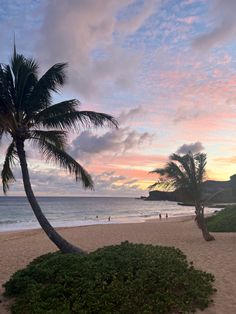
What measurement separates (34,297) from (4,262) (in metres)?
8.85

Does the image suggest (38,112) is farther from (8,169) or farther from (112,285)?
(112,285)

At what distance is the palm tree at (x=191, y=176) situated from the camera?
20.6 metres

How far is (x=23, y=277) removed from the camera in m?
9.59

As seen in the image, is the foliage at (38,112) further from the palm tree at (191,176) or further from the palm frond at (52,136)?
the palm tree at (191,176)

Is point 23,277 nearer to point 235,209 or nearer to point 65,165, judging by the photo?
point 65,165

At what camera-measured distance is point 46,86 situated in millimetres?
13336

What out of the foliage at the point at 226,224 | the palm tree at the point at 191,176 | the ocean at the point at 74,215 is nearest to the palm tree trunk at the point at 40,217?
the palm tree at the point at 191,176

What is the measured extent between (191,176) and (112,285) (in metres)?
13.2

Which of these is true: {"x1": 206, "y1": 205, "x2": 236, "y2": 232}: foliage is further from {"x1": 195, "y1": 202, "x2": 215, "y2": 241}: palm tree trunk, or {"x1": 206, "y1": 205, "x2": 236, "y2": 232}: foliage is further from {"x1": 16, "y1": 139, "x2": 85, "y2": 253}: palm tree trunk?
{"x1": 16, "y1": 139, "x2": 85, "y2": 253}: palm tree trunk

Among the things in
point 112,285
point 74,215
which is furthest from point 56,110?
point 74,215

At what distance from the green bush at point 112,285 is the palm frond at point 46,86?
5.88 m

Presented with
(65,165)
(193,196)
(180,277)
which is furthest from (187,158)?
(180,277)

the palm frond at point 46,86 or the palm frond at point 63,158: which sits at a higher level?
the palm frond at point 46,86

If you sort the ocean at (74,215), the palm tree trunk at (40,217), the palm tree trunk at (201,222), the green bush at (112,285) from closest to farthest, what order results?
1. the green bush at (112,285)
2. the palm tree trunk at (40,217)
3. the palm tree trunk at (201,222)
4. the ocean at (74,215)
